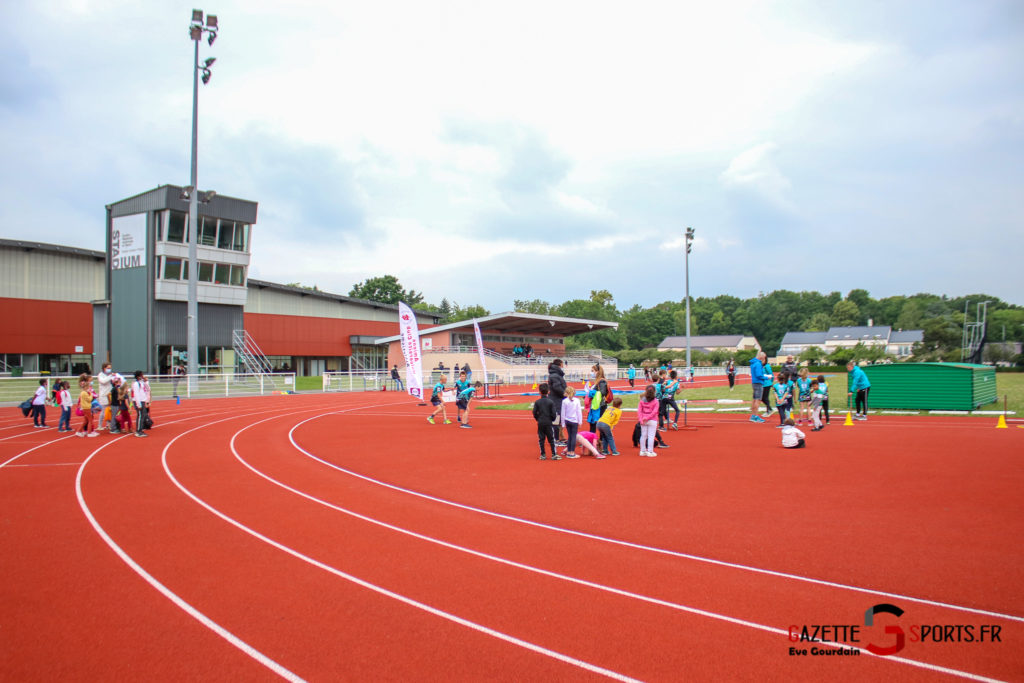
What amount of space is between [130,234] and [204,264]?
15.2 feet

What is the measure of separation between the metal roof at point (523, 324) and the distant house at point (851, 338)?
53.3 m

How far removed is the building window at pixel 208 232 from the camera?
3759 cm

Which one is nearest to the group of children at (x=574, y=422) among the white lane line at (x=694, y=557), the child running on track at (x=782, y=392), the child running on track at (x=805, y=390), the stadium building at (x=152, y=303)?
the white lane line at (x=694, y=557)

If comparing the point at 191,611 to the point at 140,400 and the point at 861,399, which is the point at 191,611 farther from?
the point at 861,399

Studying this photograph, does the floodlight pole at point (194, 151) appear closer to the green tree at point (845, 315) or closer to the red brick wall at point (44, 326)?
the red brick wall at point (44, 326)

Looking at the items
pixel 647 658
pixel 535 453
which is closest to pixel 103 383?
pixel 535 453

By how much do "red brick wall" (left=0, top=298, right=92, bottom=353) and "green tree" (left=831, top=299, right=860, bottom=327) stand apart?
120291mm

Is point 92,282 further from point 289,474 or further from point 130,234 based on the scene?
point 289,474

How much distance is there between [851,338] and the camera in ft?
335

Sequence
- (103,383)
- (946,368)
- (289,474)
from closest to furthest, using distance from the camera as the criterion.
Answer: (289,474)
(103,383)
(946,368)

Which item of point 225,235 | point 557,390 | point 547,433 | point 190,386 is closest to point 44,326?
point 225,235

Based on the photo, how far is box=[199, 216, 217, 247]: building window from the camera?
37.6 m

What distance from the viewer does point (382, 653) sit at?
166 inches

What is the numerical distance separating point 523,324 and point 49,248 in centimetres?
3743
